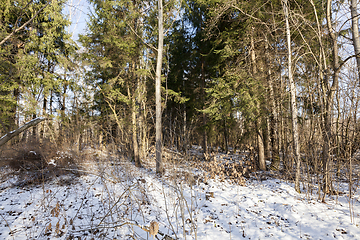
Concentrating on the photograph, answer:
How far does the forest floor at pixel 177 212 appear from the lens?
11.5 feet

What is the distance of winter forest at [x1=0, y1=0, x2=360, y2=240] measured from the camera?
369cm

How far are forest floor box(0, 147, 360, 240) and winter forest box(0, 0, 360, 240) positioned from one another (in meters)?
0.04

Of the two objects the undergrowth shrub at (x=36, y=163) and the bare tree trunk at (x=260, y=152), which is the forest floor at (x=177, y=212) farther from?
the bare tree trunk at (x=260, y=152)

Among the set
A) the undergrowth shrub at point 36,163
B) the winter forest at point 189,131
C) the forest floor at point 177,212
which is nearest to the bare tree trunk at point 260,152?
the winter forest at point 189,131

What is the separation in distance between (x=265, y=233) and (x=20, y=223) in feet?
18.2

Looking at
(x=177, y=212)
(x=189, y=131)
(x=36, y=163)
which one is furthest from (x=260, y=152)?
(x=36, y=163)

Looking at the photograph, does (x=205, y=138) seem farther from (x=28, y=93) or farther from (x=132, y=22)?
(x=28, y=93)

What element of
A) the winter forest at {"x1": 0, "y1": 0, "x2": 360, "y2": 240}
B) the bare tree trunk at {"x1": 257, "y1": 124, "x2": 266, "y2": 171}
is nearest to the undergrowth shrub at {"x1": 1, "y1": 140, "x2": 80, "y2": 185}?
the winter forest at {"x1": 0, "y1": 0, "x2": 360, "y2": 240}

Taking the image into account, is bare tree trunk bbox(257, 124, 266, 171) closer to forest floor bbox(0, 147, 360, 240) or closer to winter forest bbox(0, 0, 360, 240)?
winter forest bbox(0, 0, 360, 240)

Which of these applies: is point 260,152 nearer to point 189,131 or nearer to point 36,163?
point 189,131

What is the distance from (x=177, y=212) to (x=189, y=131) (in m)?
4.40

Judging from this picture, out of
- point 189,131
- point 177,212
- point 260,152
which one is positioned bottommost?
point 177,212

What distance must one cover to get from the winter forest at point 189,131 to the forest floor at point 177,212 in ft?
0.14

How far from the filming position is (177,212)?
4598mm
